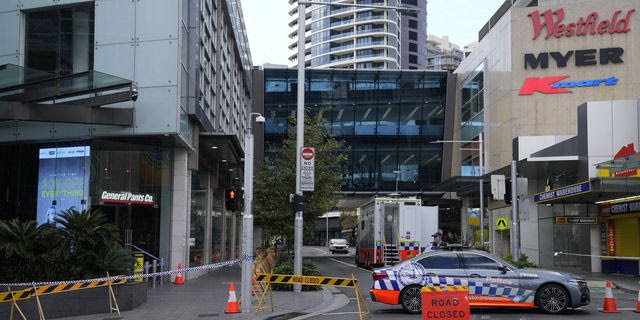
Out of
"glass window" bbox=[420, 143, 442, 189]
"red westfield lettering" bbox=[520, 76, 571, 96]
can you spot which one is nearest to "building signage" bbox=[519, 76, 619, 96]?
"red westfield lettering" bbox=[520, 76, 571, 96]

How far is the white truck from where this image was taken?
30328mm

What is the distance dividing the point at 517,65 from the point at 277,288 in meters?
27.3

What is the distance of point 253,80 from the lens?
208 feet

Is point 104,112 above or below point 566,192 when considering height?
above

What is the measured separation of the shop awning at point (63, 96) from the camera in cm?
1923

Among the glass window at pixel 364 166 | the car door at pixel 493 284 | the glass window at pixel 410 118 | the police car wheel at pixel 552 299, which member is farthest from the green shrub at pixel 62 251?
the glass window at pixel 410 118

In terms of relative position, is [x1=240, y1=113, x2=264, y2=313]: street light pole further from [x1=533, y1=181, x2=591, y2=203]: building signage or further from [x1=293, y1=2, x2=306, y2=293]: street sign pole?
[x1=533, y1=181, x2=591, y2=203]: building signage

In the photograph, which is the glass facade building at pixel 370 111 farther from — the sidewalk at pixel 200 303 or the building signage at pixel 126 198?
the sidewalk at pixel 200 303

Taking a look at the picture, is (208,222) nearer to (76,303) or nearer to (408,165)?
(76,303)

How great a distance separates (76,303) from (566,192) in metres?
19.9

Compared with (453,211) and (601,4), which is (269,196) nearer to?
(601,4)

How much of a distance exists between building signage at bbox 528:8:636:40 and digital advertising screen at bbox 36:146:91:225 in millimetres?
29922

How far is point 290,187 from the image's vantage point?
26.9 m

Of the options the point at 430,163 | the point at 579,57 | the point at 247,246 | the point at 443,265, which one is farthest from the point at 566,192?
the point at 430,163
